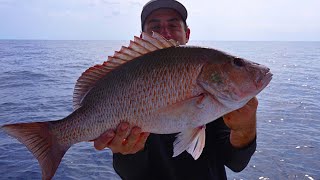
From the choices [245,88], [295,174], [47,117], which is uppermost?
[245,88]

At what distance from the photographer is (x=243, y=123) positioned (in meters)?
2.62

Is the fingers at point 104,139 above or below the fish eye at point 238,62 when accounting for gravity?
below

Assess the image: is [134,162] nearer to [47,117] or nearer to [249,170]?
[249,170]

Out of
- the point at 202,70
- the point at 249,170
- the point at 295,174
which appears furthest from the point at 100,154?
the point at 202,70

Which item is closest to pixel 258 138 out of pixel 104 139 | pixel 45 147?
pixel 104 139

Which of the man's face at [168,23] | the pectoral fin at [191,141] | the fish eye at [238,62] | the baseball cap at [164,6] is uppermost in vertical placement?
the baseball cap at [164,6]

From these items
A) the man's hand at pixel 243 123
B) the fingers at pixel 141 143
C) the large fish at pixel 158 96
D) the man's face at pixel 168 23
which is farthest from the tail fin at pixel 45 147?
the man's face at pixel 168 23

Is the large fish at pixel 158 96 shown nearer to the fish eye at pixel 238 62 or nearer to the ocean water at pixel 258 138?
the fish eye at pixel 238 62

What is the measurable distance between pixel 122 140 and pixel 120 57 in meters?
0.61

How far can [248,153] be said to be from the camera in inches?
113

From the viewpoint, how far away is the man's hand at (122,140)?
234cm

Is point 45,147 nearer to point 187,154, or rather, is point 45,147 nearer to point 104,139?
point 104,139

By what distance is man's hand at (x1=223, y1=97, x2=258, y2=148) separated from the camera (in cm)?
248

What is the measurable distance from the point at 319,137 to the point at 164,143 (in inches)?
277
